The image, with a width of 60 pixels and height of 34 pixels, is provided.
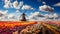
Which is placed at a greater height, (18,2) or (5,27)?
(18,2)

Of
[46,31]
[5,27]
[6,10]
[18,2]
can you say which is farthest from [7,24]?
[46,31]

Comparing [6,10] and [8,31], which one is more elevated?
[6,10]

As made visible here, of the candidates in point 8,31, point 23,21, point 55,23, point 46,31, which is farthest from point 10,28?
point 55,23

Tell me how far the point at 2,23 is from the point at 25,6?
568mm

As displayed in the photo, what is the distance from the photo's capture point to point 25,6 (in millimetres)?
3156

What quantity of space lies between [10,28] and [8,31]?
0.07 meters

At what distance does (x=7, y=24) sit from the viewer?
3070 millimetres

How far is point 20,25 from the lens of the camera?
3107 millimetres

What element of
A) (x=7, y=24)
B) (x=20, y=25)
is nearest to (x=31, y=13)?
(x=20, y=25)

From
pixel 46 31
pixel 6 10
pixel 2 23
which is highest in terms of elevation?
pixel 6 10

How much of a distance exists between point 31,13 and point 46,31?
0.47 metres

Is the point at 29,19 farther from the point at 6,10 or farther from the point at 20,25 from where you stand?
the point at 6,10

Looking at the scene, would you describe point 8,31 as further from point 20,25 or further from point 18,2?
point 18,2

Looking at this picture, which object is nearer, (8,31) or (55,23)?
(8,31)
